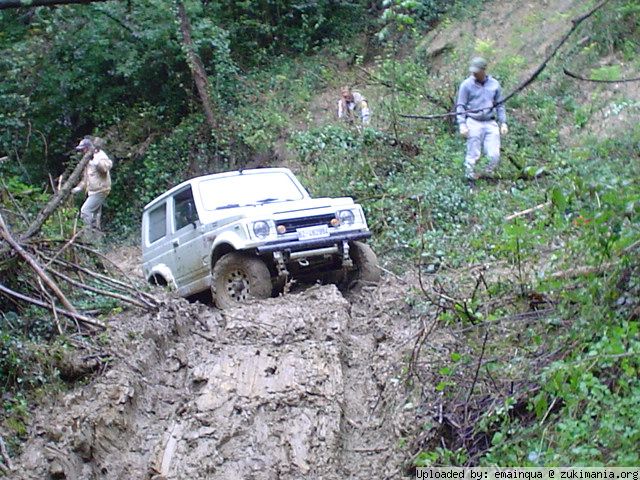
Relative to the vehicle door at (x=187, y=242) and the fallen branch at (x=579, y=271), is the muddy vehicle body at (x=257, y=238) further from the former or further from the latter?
the fallen branch at (x=579, y=271)

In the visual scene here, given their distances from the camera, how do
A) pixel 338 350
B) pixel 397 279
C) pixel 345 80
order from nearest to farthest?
pixel 338 350 → pixel 397 279 → pixel 345 80

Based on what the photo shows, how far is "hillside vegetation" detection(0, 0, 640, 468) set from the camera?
18.5ft

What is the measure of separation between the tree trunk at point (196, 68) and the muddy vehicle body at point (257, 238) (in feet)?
29.6

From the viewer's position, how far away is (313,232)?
32.8 ft

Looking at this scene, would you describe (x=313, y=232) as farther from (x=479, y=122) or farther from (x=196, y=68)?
(x=196, y=68)

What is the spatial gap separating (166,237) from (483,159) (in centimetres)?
446

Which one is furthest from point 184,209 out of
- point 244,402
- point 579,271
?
point 579,271

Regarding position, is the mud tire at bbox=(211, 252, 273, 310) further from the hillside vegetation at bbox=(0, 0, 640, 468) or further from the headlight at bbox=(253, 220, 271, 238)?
the hillside vegetation at bbox=(0, 0, 640, 468)

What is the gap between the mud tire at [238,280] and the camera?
9844 millimetres

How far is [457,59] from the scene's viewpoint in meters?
19.0

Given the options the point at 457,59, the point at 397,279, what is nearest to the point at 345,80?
the point at 457,59

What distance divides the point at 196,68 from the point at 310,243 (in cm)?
1140

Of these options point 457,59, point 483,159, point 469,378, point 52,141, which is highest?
point 469,378

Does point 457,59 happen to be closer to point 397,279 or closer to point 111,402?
point 397,279
